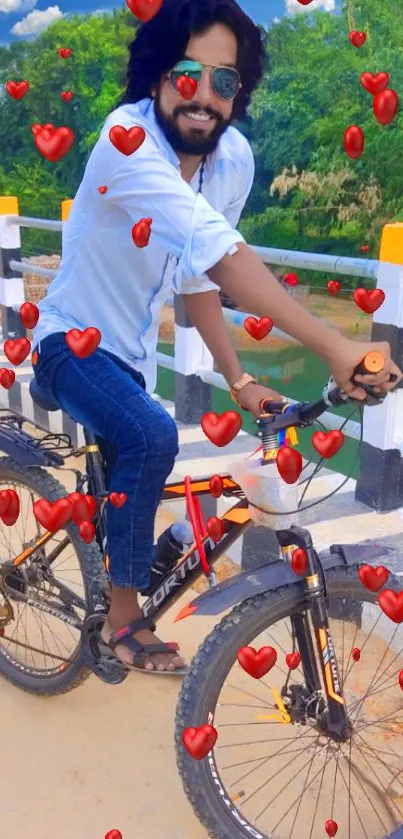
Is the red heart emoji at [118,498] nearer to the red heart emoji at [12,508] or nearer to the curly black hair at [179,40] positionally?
the red heart emoji at [12,508]

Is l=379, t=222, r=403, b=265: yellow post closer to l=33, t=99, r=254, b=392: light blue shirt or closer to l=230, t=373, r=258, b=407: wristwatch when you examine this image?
l=33, t=99, r=254, b=392: light blue shirt

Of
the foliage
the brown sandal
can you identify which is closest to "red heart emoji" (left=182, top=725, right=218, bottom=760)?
the brown sandal

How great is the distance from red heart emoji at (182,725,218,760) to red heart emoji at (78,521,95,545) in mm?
668

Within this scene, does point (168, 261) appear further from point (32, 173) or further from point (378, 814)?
point (32, 173)

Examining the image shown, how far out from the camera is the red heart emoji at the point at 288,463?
1731mm

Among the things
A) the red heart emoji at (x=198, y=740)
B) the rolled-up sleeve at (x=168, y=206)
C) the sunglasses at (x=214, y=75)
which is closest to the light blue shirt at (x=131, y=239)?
the rolled-up sleeve at (x=168, y=206)

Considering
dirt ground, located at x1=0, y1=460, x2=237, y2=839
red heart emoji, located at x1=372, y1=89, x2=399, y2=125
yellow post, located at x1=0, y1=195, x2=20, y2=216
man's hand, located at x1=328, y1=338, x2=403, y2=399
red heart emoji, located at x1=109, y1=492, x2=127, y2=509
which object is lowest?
dirt ground, located at x1=0, y1=460, x2=237, y2=839

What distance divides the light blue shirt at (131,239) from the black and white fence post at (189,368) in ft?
6.36

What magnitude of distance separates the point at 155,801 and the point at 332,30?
99.2 feet

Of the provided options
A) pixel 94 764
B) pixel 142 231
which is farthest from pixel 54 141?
pixel 94 764

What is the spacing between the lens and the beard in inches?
76.9

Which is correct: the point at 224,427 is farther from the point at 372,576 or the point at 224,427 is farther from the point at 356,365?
the point at 372,576

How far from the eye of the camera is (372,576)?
1.91 metres

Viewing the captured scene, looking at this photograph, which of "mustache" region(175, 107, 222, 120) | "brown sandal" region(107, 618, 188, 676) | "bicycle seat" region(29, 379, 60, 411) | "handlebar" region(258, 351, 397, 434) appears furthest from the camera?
"bicycle seat" region(29, 379, 60, 411)
